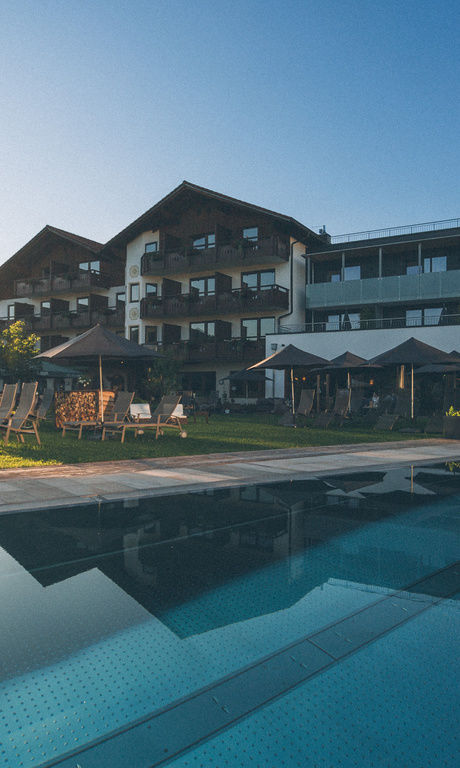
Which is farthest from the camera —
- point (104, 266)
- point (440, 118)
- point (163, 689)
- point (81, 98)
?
point (104, 266)

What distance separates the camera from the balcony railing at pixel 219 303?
28219mm

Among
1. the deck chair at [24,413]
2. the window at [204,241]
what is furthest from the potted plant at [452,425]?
the window at [204,241]

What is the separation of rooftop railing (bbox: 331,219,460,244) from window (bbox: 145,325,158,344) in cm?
1188

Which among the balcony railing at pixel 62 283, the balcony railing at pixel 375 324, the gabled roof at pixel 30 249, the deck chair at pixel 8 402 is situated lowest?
the deck chair at pixel 8 402

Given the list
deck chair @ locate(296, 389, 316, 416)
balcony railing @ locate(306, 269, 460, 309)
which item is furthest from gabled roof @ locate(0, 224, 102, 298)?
deck chair @ locate(296, 389, 316, 416)

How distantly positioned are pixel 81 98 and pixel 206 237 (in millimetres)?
17605

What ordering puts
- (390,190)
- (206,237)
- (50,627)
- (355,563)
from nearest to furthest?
(50,627) < (355,563) < (390,190) < (206,237)

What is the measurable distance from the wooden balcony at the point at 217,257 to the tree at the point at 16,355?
9381 millimetres

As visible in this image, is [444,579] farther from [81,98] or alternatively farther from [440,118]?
[440,118]

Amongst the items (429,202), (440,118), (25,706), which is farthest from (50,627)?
(429,202)

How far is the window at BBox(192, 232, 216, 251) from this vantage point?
30906 mm

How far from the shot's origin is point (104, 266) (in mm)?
37094

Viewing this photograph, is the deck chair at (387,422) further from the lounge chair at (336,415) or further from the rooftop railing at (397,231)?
the rooftop railing at (397,231)

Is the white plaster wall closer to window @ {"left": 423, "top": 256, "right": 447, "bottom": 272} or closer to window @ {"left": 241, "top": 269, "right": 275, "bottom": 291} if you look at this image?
window @ {"left": 241, "top": 269, "right": 275, "bottom": 291}
